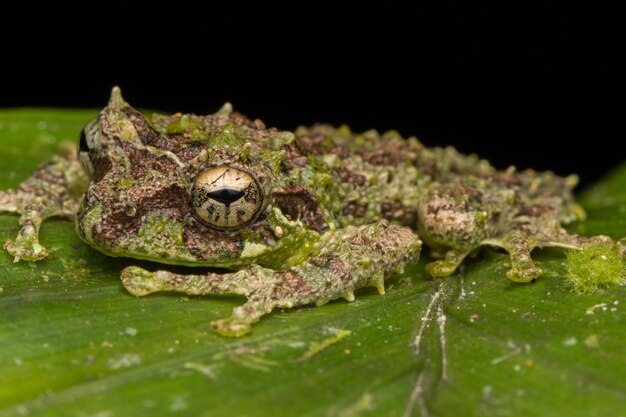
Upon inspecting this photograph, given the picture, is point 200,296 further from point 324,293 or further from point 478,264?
point 478,264

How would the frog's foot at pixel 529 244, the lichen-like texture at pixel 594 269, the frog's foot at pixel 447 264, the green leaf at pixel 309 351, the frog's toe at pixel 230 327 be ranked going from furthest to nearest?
the frog's foot at pixel 447 264 → the frog's foot at pixel 529 244 → the lichen-like texture at pixel 594 269 → the frog's toe at pixel 230 327 → the green leaf at pixel 309 351

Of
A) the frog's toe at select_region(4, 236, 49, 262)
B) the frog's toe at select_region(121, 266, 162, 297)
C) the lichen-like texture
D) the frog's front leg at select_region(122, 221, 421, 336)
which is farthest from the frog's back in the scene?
the frog's toe at select_region(4, 236, 49, 262)

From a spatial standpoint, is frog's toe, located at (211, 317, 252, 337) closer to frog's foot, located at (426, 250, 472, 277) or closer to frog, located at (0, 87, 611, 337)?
frog, located at (0, 87, 611, 337)

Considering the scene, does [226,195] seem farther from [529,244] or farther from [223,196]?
[529,244]

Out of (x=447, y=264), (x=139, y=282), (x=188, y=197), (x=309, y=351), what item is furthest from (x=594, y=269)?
(x=139, y=282)

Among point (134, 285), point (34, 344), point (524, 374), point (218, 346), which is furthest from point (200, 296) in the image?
point (524, 374)

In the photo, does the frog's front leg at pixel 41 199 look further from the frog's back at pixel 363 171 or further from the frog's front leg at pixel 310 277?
the frog's back at pixel 363 171

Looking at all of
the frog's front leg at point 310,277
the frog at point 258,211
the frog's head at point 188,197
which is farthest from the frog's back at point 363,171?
the frog's front leg at point 310,277
